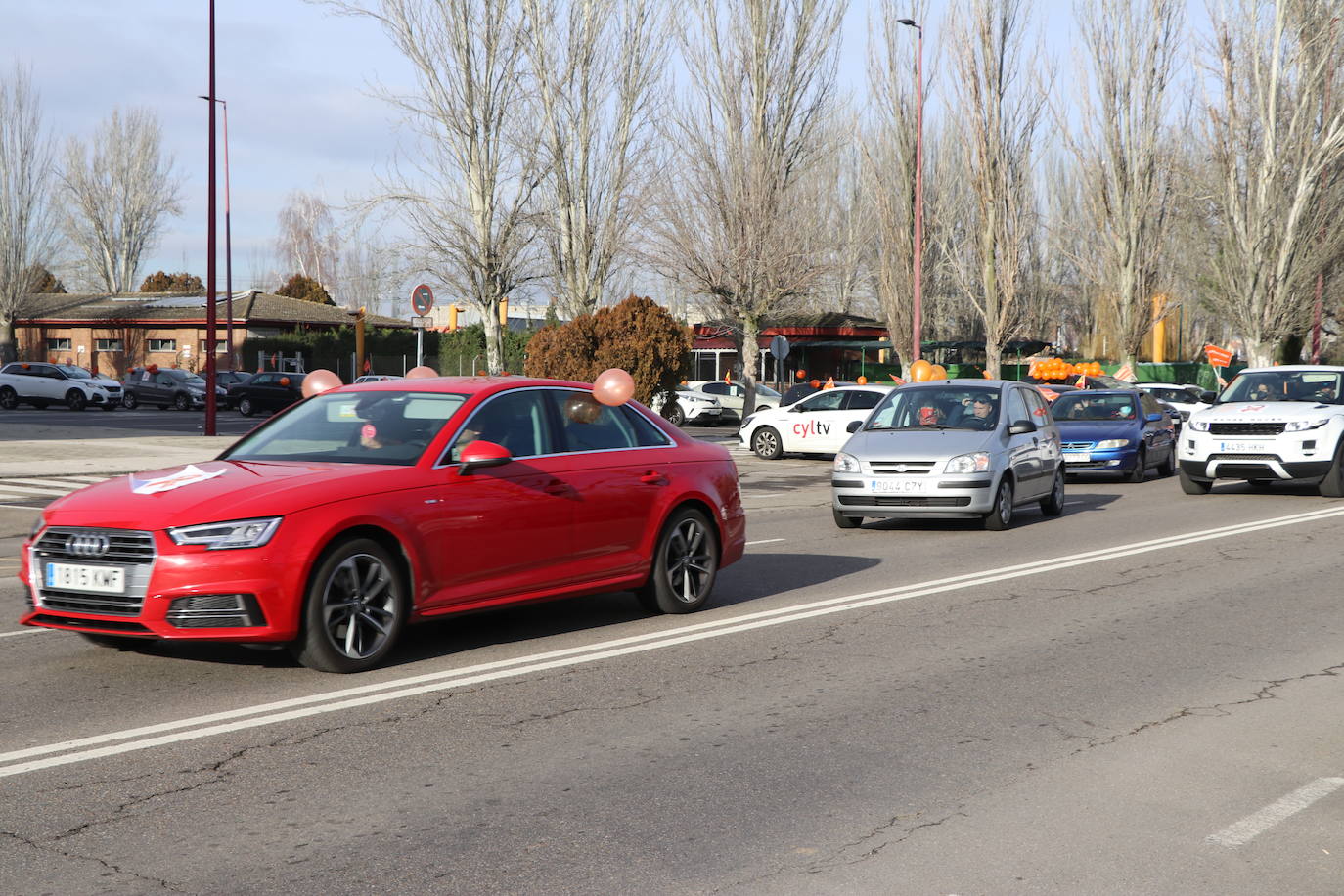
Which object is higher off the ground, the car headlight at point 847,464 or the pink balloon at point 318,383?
the pink balloon at point 318,383

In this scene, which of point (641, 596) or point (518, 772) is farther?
point (641, 596)

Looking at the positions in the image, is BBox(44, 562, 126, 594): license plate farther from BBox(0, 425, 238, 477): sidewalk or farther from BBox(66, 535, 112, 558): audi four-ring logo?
BBox(0, 425, 238, 477): sidewalk

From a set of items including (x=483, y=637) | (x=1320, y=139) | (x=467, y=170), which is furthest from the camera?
(x=1320, y=139)

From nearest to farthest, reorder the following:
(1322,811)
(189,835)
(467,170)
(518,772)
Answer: (189,835) < (1322,811) < (518,772) < (467,170)

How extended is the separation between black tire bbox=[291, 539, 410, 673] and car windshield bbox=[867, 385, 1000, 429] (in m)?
8.80

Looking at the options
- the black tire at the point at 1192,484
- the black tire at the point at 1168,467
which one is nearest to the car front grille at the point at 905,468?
the black tire at the point at 1192,484

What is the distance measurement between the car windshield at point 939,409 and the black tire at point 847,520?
1.02 m

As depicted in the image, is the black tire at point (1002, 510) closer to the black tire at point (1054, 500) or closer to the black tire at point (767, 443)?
the black tire at point (1054, 500)

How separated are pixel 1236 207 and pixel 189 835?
140 feet

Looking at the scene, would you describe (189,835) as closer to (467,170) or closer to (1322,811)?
(1322,811)

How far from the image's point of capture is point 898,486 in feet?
46.7

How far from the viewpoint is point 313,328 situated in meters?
66.1

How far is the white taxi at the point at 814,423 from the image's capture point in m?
26.6

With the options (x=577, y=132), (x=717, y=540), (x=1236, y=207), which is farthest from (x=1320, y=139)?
(x=717, y=540)
